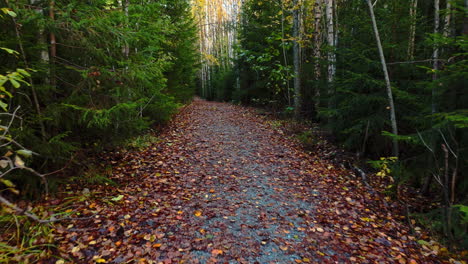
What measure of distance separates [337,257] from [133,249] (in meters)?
2.93

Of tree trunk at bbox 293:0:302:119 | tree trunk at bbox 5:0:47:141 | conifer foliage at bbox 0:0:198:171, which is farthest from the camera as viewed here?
tree trunk at bbox 293:0:302:119

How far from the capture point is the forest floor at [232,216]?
3.39m

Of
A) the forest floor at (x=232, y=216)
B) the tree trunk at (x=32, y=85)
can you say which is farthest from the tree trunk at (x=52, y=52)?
the forest floor at (x=232, y=216)

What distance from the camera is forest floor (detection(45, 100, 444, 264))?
3.39 m

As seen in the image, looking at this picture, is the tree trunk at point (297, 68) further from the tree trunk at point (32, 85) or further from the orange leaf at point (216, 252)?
the tree trunk at point (32, 85)

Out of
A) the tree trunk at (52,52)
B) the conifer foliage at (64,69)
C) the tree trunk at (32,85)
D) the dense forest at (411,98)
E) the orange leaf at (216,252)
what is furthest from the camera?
the tree trunk at (52,52)

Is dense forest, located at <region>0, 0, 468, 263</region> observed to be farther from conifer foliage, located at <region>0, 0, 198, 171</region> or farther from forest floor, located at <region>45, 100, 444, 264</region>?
forest floor, located at <region>45, 100, 444, 264</region>

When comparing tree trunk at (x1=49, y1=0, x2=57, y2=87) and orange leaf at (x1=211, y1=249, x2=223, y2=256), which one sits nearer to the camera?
orange leaf at (x1=211, y1=249, x2=223, y2=256)

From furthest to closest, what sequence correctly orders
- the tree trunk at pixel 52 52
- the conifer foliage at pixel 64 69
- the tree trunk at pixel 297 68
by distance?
the tree trunk at pixel 297 68 → the tree trunk at pixel 52 52 → the conifer foliage at pixel 64 69

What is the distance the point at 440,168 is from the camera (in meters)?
4.67

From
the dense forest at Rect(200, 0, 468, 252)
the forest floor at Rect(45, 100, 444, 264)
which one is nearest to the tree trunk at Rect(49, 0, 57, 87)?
the forest floor at Rect(45, 100, 444, 264)

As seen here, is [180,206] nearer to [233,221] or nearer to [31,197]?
[233,221]

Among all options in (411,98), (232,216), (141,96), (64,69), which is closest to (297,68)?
(411,98)

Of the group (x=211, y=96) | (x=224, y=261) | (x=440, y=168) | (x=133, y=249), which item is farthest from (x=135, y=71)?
(x=211, y=96)
